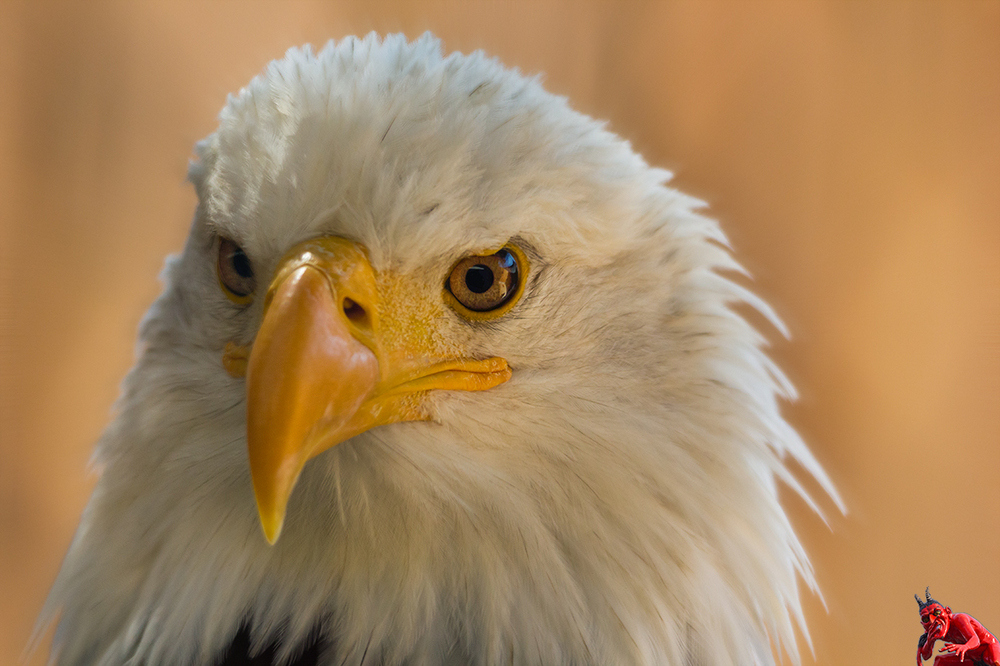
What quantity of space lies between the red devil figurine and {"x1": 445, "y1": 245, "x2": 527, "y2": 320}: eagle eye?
465 mm

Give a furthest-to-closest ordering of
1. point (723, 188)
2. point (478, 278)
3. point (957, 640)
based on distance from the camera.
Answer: point (723, 188)
point (478, 278)
point (957, 640)

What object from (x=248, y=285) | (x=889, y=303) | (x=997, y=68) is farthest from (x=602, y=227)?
(x=997, y=68)

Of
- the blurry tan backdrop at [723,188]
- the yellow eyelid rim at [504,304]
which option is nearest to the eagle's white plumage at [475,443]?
the yellow eyelid rim at [504,304]

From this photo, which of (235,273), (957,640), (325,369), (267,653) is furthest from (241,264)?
(957,640)

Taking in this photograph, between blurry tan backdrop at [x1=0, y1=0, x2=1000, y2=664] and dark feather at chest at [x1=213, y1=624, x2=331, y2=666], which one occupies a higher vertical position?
blurry tan backdrop at [x1=0, y1=0, x2=1000, y2=664]

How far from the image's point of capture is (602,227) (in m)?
A: 0.80

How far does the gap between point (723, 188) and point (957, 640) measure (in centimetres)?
79

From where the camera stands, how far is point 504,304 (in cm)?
77

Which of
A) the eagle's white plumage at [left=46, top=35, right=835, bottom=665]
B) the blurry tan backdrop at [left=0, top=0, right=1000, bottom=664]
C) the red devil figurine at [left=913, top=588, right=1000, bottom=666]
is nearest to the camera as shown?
the red devil figurine at [left=913, top=588, right=1000, bottom=666]

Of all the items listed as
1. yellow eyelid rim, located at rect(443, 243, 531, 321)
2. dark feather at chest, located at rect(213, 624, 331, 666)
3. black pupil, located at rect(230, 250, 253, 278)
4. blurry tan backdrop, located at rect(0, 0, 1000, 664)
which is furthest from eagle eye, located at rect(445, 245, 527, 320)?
blurry tan backdrop, located at rect(0, 0, 1000, 664)

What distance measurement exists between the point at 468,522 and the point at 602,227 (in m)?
0.34

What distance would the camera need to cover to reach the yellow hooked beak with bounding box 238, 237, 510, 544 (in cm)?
61

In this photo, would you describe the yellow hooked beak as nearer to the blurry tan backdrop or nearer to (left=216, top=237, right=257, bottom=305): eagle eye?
(left=216, top=237, right=257, bottom=305): eagle eye

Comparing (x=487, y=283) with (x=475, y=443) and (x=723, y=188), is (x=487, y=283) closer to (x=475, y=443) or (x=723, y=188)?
(x=475, y=443)
